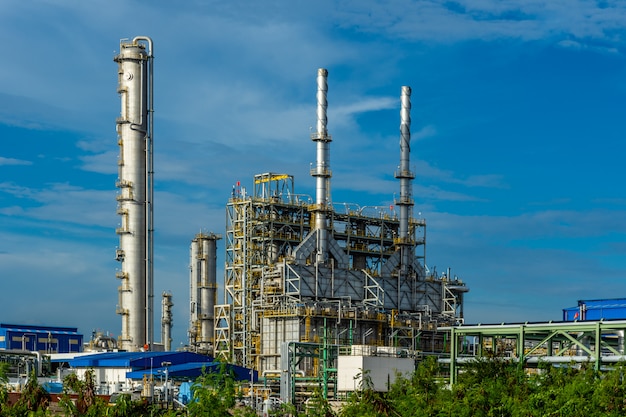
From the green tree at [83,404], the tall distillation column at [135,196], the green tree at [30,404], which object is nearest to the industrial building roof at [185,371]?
the tall distillation column at [135,196]

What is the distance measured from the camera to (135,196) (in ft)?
334

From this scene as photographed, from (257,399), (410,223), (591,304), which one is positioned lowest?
(257,399)

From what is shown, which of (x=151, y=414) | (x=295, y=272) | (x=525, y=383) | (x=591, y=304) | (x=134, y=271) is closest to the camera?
(x=151, y=414)

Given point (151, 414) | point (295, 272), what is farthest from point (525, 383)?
point (295, 272)

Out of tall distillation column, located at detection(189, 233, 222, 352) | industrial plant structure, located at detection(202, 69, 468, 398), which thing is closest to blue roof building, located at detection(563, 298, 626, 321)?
industrial plant structure, located at detection(202, 69, 468, 398)

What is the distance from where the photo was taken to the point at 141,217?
10181 cm

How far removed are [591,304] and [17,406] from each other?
184 ft

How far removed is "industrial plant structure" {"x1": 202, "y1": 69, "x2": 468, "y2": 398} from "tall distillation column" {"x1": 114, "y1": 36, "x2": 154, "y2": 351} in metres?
7.47

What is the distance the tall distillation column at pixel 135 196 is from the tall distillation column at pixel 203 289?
6.70 meters

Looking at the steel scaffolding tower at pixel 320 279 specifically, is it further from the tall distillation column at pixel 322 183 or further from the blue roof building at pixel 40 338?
the blue roof building at pixel 40 338

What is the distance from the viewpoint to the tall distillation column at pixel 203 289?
10650 cm

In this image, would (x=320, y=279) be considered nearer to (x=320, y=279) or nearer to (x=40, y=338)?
(x=320, y=279)

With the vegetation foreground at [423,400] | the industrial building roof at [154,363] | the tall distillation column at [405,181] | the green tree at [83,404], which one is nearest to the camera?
the vegetation foreground at [423,400]

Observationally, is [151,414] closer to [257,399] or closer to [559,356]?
[559,356]
